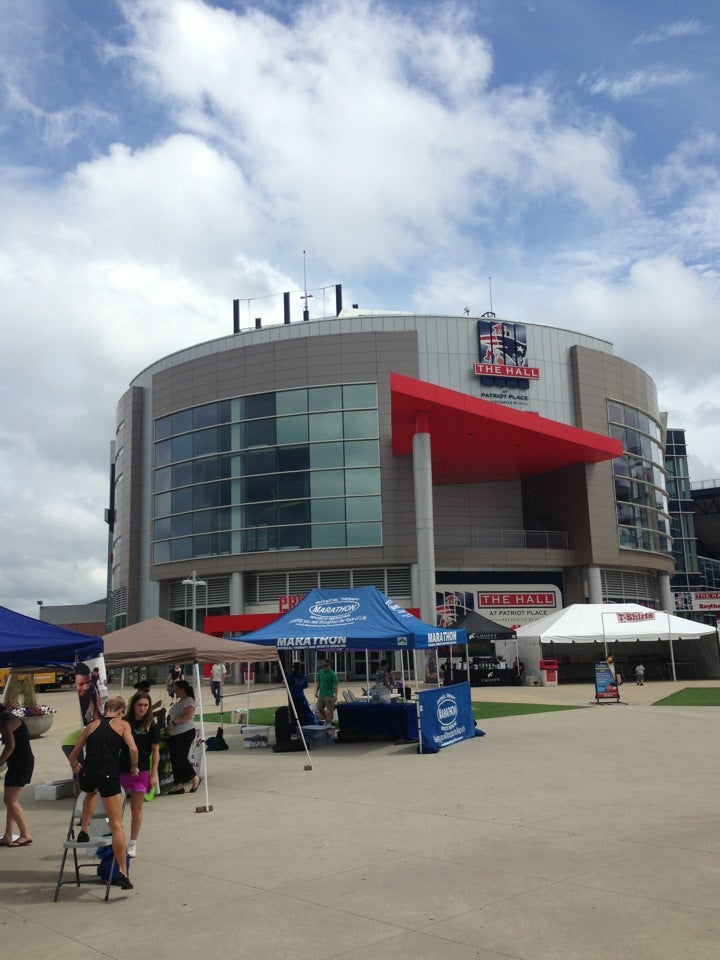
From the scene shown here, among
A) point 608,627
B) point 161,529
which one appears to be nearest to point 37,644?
point 608,627

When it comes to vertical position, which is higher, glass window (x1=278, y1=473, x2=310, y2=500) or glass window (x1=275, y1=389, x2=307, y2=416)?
glass window (x1=275, y1=389, x2=307, y2=416)

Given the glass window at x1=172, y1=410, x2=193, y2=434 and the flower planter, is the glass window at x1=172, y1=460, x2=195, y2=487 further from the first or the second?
the flower planter

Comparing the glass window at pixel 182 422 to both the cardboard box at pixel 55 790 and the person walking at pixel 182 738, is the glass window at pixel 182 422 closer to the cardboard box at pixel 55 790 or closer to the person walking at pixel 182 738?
the person walking at pixel 182 738

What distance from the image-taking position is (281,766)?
15.4 metres

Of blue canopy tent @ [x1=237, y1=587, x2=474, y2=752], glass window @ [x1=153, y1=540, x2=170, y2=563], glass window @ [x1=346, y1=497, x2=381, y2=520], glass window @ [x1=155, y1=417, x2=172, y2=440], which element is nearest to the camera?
blue canopy tent @ [x1=237, y1=587, x2=474, y2=752]

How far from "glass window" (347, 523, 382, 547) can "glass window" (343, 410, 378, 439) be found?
16.9 ft

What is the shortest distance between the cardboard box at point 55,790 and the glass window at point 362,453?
36.2 m

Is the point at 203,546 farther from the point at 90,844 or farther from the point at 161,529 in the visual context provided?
the point at 90,844

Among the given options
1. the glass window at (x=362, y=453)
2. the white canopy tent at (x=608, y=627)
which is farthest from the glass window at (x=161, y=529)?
the white canopy tent at (x=608, y=627)

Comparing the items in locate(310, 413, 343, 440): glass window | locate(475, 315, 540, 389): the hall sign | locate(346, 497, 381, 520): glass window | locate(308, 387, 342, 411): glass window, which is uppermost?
locate(475, 315, 540, 389): the hall sign

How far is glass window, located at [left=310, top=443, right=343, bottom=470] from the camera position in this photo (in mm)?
48531

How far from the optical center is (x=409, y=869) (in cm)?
776

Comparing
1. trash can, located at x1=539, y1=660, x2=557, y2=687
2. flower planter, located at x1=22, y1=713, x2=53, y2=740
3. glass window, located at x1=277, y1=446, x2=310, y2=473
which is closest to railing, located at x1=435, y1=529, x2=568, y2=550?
glass window, located at x1=277, y1=446, x2=310, y2=473

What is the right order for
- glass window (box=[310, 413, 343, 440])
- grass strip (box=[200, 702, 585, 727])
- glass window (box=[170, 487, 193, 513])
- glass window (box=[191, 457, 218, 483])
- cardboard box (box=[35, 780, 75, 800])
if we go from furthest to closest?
glass window (box=[170, 487, 193, 513]) < glass window (box=[191, 457, 218, 483]) < glass window (box=[310, 413, 343, 440]) < grass strip (box=[200, 702, 585, 727]) < cardboard box (box=[35, 780, 75, 800])
